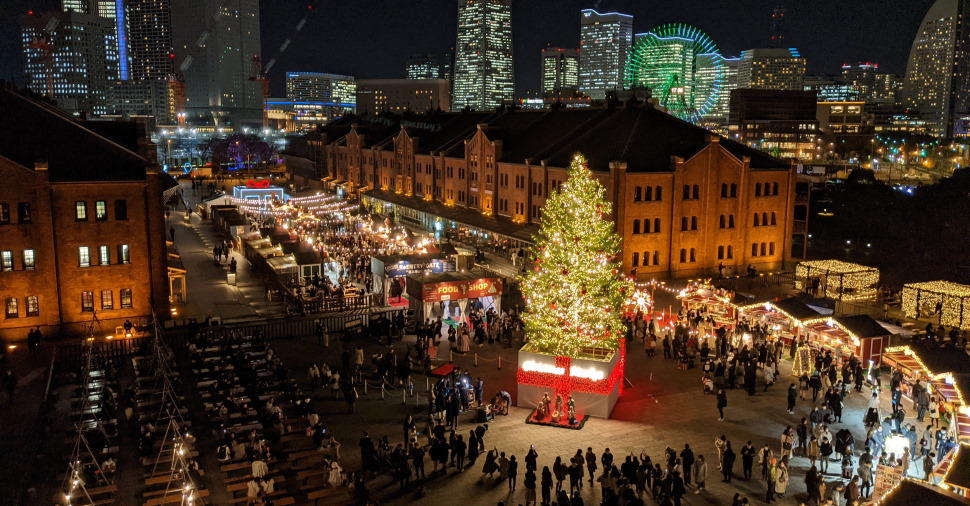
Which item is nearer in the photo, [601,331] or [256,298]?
[601,331]

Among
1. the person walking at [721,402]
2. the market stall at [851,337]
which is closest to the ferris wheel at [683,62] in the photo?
the market stall at [851,337]

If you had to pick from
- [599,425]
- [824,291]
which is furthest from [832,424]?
[824,291]

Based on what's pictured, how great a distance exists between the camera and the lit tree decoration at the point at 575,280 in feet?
82.5

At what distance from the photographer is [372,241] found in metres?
55.3

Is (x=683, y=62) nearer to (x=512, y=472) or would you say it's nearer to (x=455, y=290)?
(x=455, y=290)

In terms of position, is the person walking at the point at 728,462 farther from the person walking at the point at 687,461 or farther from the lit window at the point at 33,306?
the lit window at the point at 33,306

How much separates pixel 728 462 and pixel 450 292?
674 inches

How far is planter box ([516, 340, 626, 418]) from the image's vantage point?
24.9 m

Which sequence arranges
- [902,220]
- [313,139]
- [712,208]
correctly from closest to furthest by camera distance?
[712,208], [902,220], [313,139]

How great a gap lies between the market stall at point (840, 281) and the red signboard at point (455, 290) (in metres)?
19.6

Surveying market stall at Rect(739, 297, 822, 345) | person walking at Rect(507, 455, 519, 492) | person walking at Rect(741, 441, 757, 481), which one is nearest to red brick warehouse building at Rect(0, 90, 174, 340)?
person walking at Rect(507, 455, 519, 492)

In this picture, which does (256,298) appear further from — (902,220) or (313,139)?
(313,139)

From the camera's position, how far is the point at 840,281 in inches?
1625

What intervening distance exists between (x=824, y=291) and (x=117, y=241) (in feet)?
123
